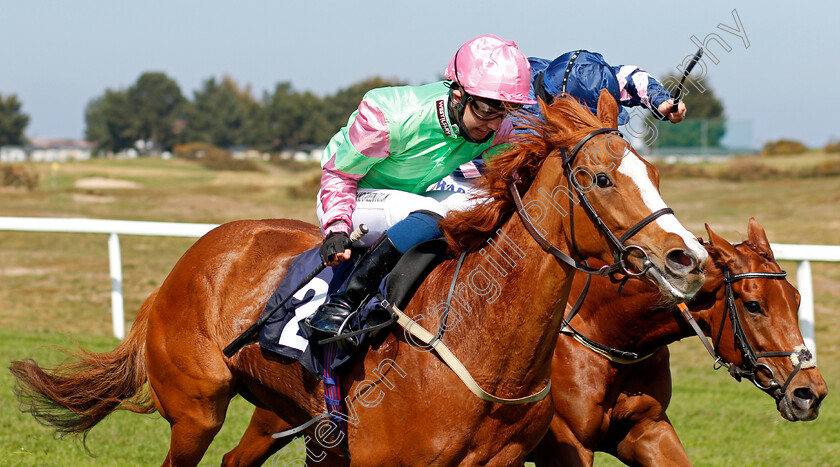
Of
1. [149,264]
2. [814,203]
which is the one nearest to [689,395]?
[149,264]

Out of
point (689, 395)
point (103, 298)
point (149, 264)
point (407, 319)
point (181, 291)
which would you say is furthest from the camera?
point (149, 264)

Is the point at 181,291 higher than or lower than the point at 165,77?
higher

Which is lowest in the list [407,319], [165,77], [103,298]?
[165,77]

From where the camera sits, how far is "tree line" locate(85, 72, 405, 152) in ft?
190

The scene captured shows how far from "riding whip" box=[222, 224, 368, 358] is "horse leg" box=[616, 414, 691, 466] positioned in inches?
60.5

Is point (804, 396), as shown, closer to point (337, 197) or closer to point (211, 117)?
point (337, 197)

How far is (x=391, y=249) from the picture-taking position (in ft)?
10.6

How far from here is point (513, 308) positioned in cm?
293

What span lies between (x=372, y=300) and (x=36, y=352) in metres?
5.46

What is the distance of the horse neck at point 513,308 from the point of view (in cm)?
287

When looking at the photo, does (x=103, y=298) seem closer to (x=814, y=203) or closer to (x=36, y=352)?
(x=36, y=352)

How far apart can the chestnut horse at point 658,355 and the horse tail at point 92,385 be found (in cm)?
196

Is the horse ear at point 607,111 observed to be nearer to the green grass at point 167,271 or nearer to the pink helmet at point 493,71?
the pink helmet at point 493,71

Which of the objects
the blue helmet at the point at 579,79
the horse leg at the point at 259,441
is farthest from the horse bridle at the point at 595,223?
the horse leg at the point at 259,441
